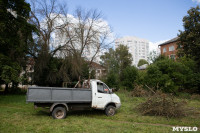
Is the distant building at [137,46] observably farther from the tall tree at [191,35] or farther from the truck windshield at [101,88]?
the truck windshield at [101,88]

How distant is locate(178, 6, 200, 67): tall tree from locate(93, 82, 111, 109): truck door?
22.8 metres

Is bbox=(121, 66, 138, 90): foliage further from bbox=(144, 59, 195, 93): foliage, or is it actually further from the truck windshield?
the truck windshield

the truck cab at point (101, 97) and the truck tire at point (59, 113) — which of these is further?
the truck cab at point (101, 97)

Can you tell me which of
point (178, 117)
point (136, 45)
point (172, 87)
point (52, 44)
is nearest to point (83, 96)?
point (178, 117)

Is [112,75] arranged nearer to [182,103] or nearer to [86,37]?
[86,37]

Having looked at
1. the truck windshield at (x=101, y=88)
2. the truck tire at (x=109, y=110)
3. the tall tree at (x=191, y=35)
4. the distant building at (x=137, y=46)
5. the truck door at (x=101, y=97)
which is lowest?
the truck tire at (x=109, y=110)

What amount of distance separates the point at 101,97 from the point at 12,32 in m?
12.7

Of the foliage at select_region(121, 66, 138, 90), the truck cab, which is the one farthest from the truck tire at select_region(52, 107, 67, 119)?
the foliage at select_region(121, 66, 138, 90)

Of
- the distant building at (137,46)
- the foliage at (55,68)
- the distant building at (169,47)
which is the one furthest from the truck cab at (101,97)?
the distant building at (137,46)

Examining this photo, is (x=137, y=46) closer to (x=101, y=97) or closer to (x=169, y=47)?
(x=169, y=47)

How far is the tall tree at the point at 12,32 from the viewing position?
13.8 meters

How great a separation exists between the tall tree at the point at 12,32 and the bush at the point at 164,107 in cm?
1186

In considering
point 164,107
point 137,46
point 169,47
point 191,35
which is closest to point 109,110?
point 164,107

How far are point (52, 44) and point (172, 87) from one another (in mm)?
17488
